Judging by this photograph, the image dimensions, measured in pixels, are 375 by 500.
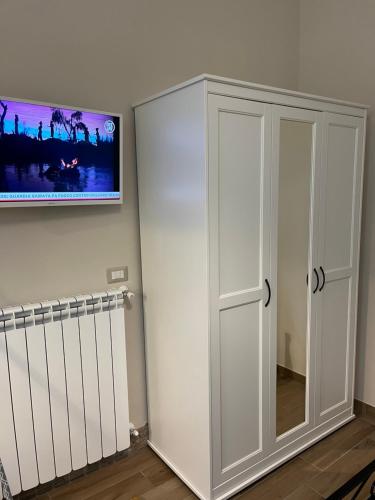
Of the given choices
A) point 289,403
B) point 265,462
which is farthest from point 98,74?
point 265,462

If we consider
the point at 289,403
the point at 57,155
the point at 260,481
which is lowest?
the point at 260,481

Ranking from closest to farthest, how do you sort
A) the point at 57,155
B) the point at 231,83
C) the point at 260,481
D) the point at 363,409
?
the point at 231,83 → the point at 57,155 → the point at 260,481 → the point at 363,409

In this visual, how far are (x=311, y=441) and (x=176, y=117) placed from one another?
1980 mm

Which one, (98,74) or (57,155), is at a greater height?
(98,74)

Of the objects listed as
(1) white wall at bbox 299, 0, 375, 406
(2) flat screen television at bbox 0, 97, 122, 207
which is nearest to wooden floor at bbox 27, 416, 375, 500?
(1) white wall at bbox 299, 0, 375, 406

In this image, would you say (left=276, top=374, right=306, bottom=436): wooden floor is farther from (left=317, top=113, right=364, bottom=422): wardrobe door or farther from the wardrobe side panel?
the wardrobe side panel

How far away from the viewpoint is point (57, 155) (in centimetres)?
180

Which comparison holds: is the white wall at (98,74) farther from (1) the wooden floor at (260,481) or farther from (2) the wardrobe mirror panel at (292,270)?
(2) the wardrobe mirror panel at (292,270)

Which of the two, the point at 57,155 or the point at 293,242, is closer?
the point at 57,155

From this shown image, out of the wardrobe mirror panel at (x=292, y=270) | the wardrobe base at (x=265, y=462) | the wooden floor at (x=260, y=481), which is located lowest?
the wooden floor at (x=260, y=481)

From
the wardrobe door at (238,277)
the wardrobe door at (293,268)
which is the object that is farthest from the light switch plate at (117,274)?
the wardrobe door at (293,268)

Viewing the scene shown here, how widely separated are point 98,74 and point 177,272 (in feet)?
3.48

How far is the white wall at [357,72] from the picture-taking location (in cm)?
247

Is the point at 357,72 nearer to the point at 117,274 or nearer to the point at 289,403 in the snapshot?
the point at 117,274
